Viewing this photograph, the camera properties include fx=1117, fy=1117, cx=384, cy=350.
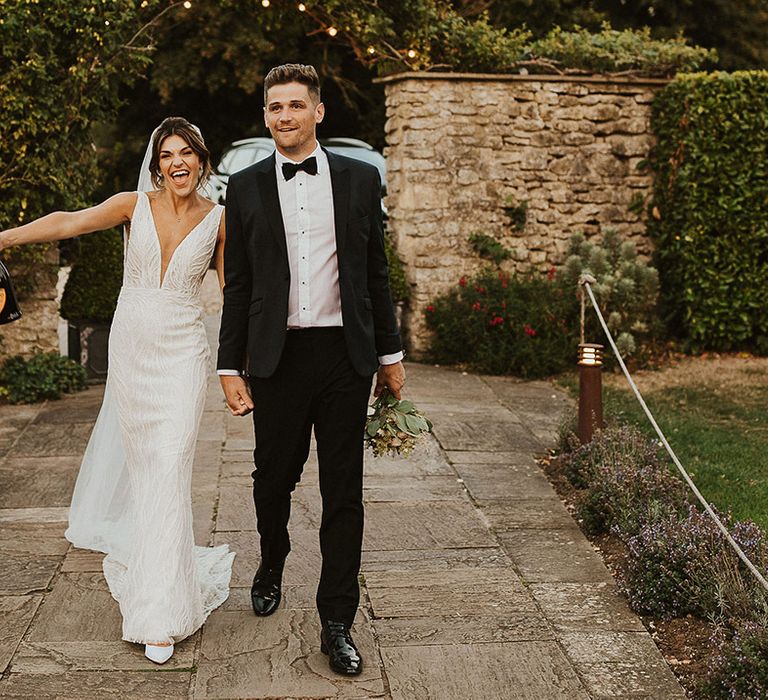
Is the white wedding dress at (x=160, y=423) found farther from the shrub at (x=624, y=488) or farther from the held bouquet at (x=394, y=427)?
the shrub at (x=624, y=488)

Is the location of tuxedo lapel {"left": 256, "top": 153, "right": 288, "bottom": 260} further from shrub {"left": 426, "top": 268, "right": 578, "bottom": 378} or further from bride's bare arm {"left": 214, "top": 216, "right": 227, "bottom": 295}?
shrub {"left": 426, "top": 268, "right": 578, "bottom": 378}

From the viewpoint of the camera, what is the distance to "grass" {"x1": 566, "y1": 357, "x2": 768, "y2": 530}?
6020 mm

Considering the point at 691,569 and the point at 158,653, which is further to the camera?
the point at 691,569

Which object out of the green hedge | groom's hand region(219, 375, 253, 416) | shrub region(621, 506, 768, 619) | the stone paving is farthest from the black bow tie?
the green hedge

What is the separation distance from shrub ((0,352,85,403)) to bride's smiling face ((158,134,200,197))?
4.77 m

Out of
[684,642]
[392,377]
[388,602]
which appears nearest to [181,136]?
[392,377]

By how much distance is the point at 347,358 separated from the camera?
12.5 ft

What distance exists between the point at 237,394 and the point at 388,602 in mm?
1173

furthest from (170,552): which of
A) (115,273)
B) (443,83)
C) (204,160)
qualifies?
(443,83)

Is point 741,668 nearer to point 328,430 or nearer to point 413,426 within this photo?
point 413,426

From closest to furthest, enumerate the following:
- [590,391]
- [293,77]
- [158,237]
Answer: [293,77] → [158,237] → [590,391]

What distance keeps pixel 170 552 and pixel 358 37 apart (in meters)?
7.25

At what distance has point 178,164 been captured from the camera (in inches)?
166

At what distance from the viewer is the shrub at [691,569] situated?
4.14 m
